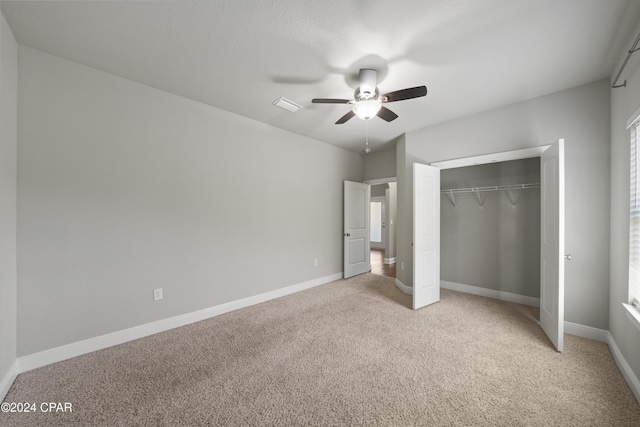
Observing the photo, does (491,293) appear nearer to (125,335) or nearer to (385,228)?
(385,228)

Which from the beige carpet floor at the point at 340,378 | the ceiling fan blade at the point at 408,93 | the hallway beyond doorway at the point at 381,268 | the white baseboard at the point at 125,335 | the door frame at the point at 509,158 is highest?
the ceiling fan blade at the point at 408,93

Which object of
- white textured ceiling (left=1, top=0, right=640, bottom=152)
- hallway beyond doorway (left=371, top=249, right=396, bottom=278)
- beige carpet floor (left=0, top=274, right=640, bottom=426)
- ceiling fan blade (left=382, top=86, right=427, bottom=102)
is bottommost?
hallway beyond doorway (left=371, top=249, right=396, bottom=278)

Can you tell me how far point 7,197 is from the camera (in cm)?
182

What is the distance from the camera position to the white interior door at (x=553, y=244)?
2.21 metres

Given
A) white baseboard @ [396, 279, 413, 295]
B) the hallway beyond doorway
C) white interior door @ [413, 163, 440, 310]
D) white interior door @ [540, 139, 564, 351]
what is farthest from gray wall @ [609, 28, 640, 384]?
the hallway beyond doorway

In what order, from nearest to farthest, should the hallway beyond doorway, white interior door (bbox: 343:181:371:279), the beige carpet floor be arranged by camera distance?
1. the beige carpet floor
2. white interior door (bbox: 343:181:371:279)
3. the hallway beyond doorway

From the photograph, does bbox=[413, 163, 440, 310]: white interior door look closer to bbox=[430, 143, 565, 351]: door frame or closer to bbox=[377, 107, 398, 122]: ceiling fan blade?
bbox=[430, 143, 565, 351]: door frame

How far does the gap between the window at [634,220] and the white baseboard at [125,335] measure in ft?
12.3

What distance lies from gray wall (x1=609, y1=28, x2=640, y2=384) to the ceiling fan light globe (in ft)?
6.19

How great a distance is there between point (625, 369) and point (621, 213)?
4.21 ft

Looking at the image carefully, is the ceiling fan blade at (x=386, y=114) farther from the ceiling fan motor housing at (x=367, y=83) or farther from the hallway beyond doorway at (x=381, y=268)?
the hallway beyond doorway at (x=381, y=268)

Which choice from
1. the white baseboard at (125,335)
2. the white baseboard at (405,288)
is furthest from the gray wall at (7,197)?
the white baseboard at (405,288)

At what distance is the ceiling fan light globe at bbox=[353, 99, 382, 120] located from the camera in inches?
89.3

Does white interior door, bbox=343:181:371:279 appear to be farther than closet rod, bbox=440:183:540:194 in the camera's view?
Yes
